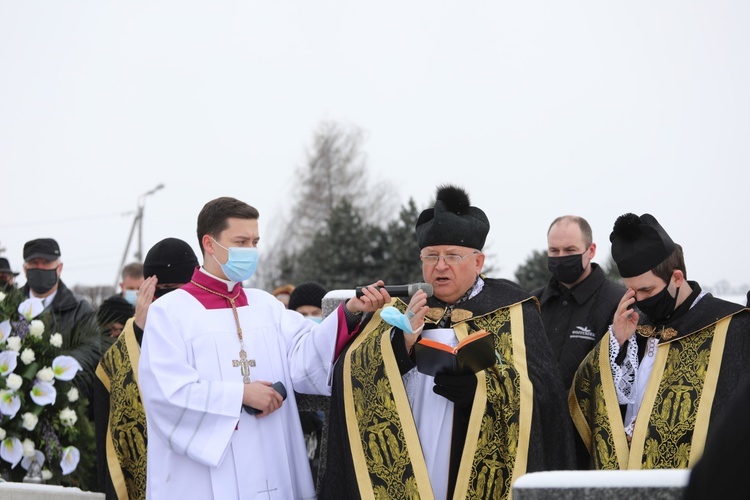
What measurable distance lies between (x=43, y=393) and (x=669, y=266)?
13.2ft

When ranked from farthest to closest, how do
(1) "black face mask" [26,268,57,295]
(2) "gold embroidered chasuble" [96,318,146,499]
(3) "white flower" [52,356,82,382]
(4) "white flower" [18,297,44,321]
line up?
(1) "black face mask" [26,268,57,295] → (4) "white flower" [18,297,44,321] → (3) "white flower" [52,356,82,382] → (2) "gold embroidered chasuble" [96,318,146,499]

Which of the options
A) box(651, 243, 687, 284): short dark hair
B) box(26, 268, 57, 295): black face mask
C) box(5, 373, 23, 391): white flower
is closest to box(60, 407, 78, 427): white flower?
box(5, 373, 23, 391): white flower

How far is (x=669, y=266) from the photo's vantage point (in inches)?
180

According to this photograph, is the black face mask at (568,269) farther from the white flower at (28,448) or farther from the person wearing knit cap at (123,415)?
the white flower at (28,448)

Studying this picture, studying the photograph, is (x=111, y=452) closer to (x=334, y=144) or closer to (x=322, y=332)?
(x=322, y=332)

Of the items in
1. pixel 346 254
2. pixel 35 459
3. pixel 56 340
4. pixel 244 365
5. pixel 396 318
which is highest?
pixel 346 254

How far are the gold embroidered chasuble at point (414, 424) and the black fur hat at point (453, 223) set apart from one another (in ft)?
1.27

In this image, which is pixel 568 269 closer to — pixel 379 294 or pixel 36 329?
pixel 379 294

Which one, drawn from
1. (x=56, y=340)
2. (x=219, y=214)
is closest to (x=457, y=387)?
(x=219, y=214)

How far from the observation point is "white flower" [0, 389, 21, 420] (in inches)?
235

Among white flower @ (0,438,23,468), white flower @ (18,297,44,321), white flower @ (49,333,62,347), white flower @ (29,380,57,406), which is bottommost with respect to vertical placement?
white flower @ (0,438,23,468)

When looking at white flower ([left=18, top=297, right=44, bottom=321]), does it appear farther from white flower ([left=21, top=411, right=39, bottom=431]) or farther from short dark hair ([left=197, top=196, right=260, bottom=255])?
short dark hair ([left=197, top=196, right=260, bottom=255])

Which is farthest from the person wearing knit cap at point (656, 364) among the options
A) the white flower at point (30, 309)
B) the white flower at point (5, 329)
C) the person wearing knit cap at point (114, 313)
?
the person wearing knit cap at point (114, 313)

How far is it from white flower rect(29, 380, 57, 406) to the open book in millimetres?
2965
